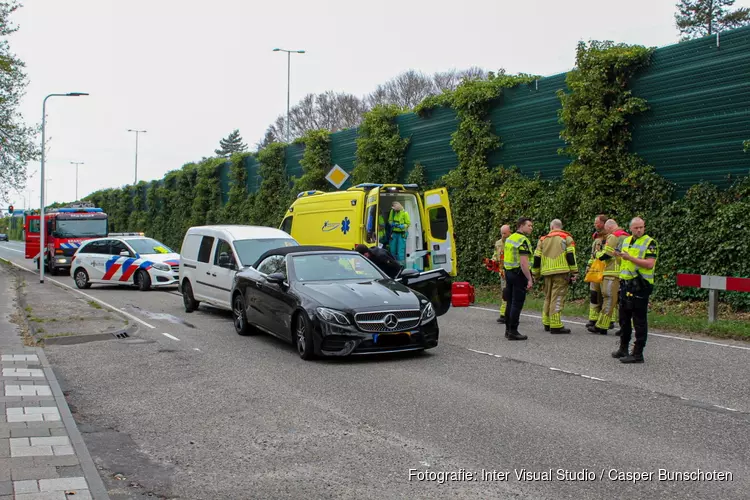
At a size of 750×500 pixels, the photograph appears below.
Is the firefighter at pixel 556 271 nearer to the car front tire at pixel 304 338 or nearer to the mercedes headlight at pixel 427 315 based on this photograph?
the mercedes headlight at pixel 427 315

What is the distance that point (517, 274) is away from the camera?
37.4 feet

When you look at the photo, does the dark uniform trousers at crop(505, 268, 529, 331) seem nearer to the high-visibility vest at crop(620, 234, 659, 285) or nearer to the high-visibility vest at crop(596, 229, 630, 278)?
the high-visibility vest at crop(596, 229, 630, 278)

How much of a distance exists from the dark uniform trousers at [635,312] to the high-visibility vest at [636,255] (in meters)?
0.11

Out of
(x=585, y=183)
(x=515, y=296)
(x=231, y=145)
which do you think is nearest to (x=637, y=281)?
(x=515, y=296)

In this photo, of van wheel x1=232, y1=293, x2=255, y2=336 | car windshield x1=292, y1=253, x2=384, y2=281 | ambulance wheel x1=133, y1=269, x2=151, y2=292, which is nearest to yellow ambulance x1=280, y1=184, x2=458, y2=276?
van wheel x1=232, y1=293, x2=255, y2=336

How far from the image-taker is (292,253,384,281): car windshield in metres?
10.6

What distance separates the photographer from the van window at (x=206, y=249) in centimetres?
1508

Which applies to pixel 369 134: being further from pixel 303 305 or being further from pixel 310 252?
pixel 303 305

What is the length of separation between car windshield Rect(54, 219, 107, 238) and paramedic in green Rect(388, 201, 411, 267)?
19.5 meters

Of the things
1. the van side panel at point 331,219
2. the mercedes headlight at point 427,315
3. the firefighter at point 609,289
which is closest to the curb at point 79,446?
the mercedes headlight at point 427,315

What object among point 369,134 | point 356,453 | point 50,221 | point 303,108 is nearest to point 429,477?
point 356,453

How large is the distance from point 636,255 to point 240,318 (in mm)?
6133

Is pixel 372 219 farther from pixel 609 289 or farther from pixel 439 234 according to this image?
pixel 609 289

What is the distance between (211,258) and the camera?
14.9 meters
